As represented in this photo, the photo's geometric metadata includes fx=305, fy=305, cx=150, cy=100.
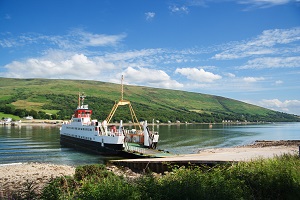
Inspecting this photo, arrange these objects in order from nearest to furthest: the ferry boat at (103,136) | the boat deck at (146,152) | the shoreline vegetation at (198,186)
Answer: the shoreline vegetation at (198,186) → the boat deck at (146,152) → the ferry boat at (103,136)

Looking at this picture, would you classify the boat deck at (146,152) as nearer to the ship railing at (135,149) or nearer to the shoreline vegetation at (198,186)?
the ship railing at (135,149)

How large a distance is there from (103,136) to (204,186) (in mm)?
37252

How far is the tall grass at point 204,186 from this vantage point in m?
11.1

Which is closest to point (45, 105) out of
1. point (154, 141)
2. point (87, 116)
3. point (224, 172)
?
point (87, 116)

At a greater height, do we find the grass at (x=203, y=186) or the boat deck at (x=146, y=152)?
the grass at (x=203, y=186)

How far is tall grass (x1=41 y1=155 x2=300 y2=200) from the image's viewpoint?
437 inches

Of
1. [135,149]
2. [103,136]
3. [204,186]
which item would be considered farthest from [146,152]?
[204,186]

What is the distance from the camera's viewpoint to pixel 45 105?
196875 millimetres

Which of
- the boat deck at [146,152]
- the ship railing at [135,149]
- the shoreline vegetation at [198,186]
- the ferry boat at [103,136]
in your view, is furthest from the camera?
the ferry boat at [103,136]

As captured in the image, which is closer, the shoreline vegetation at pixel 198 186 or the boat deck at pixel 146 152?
the shoreline vegetation at pixel 198 186

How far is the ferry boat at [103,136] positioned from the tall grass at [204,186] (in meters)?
30.2

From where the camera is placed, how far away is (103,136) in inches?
1885

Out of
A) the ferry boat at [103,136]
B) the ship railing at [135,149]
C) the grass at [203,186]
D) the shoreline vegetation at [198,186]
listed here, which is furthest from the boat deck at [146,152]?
the grass at [203,186]

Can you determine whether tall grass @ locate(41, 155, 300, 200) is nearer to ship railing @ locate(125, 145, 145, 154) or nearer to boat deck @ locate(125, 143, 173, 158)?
boat deck @ locate(125, 143, 173, 158)
